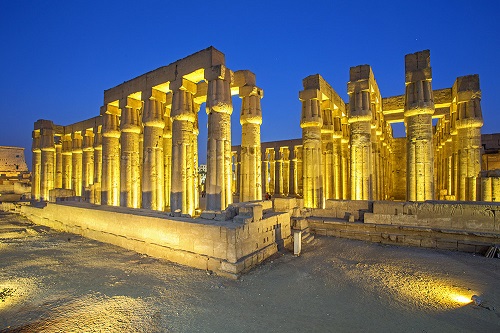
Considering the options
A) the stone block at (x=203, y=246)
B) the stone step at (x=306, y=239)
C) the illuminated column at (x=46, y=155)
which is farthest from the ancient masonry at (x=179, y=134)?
the illuminated column at (x=46, y=155)

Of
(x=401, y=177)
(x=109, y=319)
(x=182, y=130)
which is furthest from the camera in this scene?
(x=401, y=177)

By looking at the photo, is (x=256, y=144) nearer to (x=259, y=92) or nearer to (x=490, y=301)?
(x=259, y=92)

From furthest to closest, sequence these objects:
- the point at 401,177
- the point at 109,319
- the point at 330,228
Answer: the point at 401,177, the point at 330,228, the point at 109,319

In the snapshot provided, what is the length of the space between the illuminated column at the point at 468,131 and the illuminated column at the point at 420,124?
336 cm

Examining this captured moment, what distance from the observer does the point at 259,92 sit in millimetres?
12039

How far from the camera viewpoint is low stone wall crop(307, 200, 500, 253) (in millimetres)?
8062

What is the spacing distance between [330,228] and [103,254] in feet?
26.9

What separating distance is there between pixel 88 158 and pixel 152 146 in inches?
466

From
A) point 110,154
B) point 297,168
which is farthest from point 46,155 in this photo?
point 297,168

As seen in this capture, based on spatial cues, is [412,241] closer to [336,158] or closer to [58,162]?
[336,158]

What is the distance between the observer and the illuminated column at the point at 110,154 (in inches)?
607

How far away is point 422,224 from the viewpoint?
29.3 ft

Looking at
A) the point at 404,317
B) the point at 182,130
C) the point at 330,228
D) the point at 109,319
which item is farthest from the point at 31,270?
the point at 330,228

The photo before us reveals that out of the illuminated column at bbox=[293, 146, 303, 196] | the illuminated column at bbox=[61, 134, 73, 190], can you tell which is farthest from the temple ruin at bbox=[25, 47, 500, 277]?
the illuminated column at bbox=[293, 146, 303, 196]
